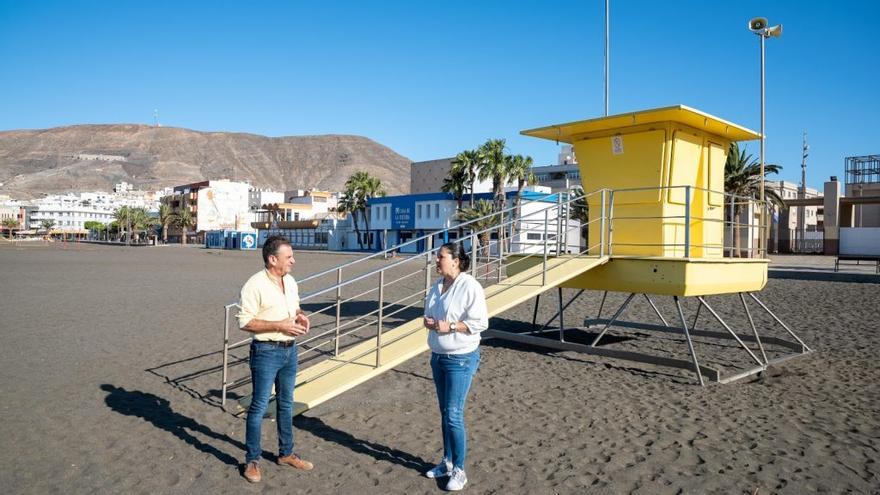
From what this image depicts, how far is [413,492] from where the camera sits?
15.8 ft

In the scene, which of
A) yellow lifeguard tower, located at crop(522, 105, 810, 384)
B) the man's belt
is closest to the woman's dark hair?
the man's belt

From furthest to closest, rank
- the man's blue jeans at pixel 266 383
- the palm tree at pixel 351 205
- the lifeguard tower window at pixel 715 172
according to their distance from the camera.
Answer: the palm tree at pixel 351 205, the lifeguard tower window at pixel 715 172, the man's blue jeans at pixel 266 383

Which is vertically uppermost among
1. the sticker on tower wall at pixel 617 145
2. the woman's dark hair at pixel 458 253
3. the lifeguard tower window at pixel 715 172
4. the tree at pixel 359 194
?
the tree at pixel 359 194

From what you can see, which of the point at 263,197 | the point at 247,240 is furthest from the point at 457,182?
the point at 263,197

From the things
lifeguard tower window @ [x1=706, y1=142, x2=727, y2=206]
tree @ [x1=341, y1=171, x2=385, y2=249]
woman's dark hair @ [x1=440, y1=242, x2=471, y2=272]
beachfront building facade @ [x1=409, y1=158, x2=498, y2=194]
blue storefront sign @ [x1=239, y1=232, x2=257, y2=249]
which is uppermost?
beachfront building facade @ [x1=409, y1=158, x2=498, y2=194]

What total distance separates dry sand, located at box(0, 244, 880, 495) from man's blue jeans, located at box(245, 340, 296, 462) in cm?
39

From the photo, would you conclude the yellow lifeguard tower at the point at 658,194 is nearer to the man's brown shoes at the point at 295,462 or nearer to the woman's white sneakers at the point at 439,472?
the woman's white sneakers at the point at 439,472

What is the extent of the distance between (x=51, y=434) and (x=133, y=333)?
21.3 ft

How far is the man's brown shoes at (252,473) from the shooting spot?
4.89 m

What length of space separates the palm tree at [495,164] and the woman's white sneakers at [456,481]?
50790 millimetres

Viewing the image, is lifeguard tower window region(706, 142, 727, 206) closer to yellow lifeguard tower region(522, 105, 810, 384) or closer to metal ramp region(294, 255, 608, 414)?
yellow lifeguard tower region(522, 105, 810, 384)

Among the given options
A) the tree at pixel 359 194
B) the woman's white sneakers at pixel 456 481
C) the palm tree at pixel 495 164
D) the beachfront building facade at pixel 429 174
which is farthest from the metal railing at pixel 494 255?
the beachfront building facade at pixel 429 174

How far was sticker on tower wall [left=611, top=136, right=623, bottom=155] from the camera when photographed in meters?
9.90

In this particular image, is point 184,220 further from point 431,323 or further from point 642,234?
point 431,323
